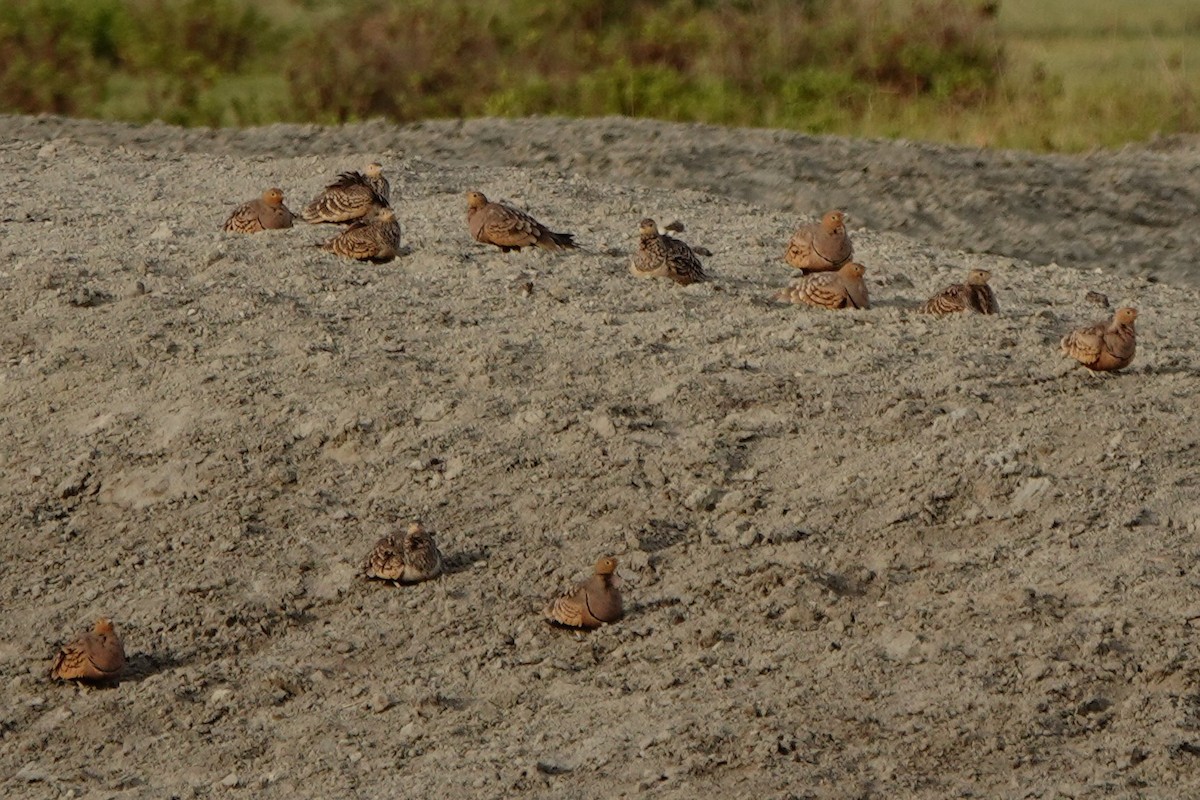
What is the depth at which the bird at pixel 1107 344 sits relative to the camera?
257 inches

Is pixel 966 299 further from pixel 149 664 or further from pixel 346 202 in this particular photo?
pixel 149 664

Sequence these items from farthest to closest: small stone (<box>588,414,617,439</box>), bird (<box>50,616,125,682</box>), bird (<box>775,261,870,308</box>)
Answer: bird (<box>775,261,870,308</box>) → small stone (<box>588,414,617,439</box>) → bird (<box>50,616,125,682</box>)

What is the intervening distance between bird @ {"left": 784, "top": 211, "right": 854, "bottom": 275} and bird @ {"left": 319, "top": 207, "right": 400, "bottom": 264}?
1.77 m

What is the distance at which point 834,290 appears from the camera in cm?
727

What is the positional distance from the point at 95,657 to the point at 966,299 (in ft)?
12.8

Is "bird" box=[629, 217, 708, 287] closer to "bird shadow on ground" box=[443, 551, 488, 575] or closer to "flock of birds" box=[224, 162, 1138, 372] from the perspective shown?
"flock of birds" box=[224, 162, 1138, 372]

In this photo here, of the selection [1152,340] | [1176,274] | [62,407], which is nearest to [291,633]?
[62,407]

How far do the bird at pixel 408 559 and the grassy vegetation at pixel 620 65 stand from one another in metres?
10.1

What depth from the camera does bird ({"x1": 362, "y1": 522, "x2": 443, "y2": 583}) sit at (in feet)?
18.0

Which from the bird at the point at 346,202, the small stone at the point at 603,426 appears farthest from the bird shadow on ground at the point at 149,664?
the bird at the point at 346,202

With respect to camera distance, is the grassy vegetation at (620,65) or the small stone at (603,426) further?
the grassy vegetation at (620,65)

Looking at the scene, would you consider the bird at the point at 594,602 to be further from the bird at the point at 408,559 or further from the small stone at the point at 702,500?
the small stone at the point at 702,500

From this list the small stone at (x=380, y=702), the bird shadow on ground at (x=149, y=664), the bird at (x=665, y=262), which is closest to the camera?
the small stone at (x=380, y=702)

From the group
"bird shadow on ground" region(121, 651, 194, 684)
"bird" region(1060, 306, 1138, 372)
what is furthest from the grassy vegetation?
"bird shadow on ground" region(121, 651, 194, 684)
